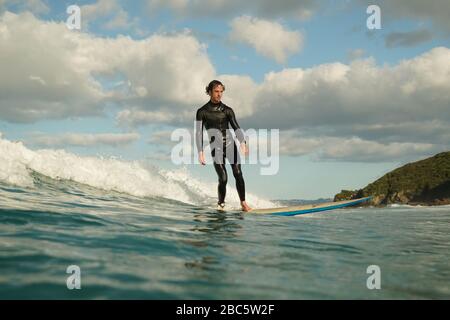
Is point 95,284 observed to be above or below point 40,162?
below

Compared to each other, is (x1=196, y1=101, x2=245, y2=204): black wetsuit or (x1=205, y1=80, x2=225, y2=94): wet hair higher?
(x1=205, y1=80, x2=225, y2=94): wet hair

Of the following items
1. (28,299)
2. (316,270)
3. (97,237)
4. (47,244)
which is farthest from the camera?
(97,237)

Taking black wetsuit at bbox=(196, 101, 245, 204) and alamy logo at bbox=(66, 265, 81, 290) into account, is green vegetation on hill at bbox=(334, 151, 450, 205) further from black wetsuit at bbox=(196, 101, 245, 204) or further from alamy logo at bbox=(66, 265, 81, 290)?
alamy logo at bbox=(66, 265, 81, 290)

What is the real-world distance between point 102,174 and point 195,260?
487 inches

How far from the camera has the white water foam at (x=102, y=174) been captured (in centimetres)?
1283

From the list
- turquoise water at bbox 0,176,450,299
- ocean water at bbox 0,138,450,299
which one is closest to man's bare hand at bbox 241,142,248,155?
ocean water at bbox 0,138,450,299

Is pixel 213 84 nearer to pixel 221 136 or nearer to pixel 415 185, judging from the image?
pixel 221 136

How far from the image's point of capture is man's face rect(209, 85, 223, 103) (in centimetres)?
960

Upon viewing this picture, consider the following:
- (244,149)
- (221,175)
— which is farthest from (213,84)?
(221,175)

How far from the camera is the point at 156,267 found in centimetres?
375
